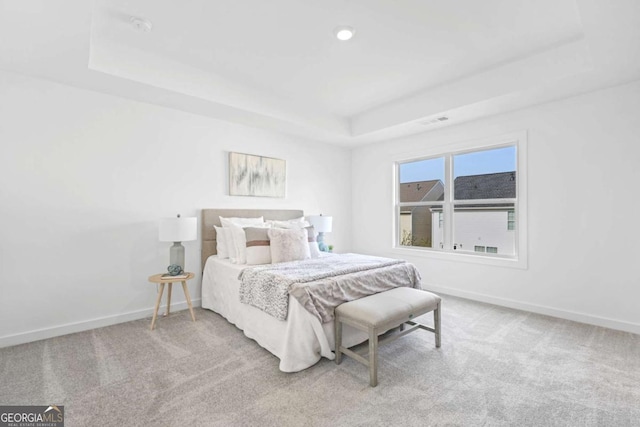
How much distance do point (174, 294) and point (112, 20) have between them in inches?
109

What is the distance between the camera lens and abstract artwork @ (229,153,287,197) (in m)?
3.94

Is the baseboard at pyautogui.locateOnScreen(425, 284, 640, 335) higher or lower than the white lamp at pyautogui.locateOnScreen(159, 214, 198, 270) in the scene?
lower

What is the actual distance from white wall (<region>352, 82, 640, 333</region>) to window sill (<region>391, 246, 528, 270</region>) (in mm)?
67

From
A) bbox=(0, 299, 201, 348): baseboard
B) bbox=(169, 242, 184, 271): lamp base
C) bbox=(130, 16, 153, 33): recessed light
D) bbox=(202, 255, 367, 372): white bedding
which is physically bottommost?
bbox=(0, 299, 201, 348): baseboard

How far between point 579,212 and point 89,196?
5.16 m

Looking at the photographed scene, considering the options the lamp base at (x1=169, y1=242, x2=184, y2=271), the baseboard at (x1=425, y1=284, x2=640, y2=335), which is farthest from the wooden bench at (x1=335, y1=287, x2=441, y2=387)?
the lamp base at (x1=169, y1=242, x2=184, y2=271)

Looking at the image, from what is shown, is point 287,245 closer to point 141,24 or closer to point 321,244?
point 321,244

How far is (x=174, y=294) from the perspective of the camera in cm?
348

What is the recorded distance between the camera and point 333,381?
2049 millimetres

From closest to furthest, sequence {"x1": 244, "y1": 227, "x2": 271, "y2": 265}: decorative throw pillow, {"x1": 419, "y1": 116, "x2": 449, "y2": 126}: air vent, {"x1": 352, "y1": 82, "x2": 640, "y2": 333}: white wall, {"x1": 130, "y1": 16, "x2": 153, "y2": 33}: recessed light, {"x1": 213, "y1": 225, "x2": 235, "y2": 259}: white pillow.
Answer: {"x1": 130, "y1": 16, "x2": 153, "y2": 33}: recessed light → {"x1": 352, "y1": 82, "x2": 640, "y2": 333}: white wall → {"x1": 244, "y1": 227, "x2": 271, "y2": 265}: decorative throw pillow → {"x1": 213, "y1": 225, "x2": 235, "y2": 259}: white pillow → {"x1": 419, "y1": 116, "x2": 449, "y2": 126}: air vent

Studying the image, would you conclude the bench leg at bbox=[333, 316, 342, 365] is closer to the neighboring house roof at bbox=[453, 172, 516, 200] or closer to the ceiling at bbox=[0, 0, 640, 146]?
the ceiling at bbox=[0, 0, 640, 146]

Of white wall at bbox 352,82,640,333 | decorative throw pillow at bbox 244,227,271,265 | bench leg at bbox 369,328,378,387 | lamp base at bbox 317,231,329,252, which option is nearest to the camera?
bench leg at bbox 369,328,378,387

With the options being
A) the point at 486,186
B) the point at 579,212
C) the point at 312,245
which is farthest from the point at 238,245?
the point at 579,212

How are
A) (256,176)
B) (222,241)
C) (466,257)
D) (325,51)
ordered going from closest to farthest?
(325,51)
(222,241)
(466,257)
(256,176)
